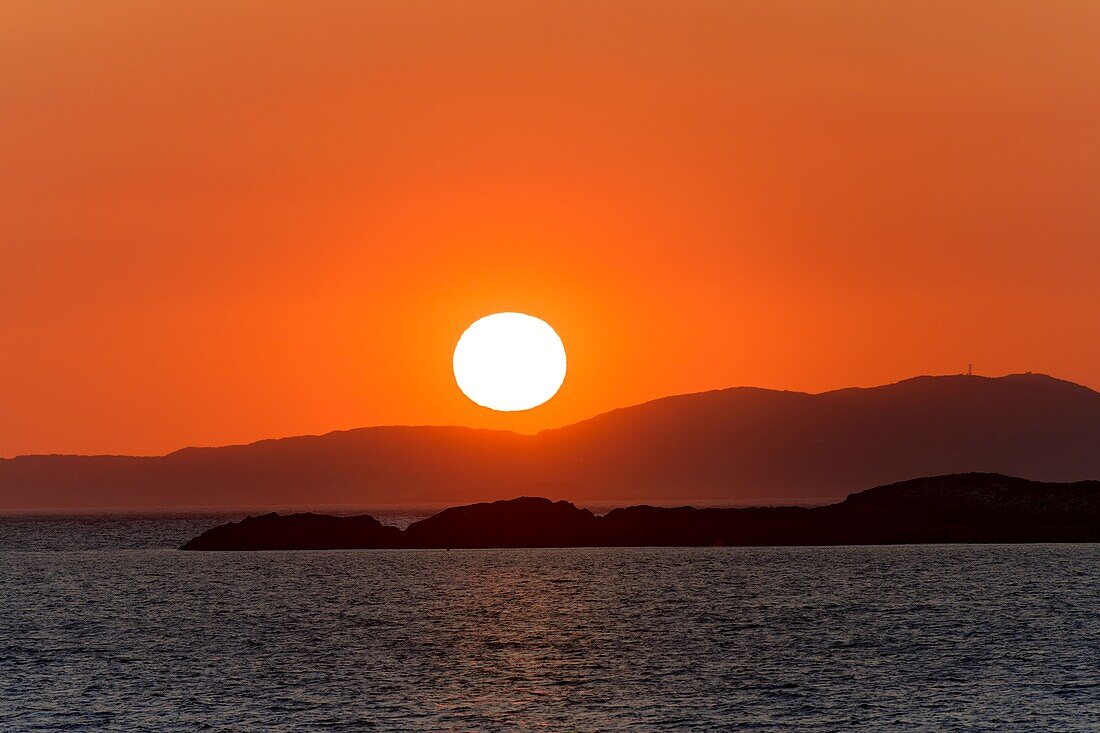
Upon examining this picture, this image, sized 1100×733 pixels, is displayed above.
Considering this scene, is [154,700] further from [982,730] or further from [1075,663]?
[1075,663]

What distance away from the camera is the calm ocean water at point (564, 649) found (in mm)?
64625

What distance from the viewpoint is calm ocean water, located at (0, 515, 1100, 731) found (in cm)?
6462

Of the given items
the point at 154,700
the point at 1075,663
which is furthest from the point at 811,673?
the point at 154,700

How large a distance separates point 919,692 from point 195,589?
3275 inches

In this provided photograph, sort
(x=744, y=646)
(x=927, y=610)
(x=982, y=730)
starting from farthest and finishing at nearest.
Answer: (x=927, y=610)
(x=744, y=646)
(x=982, y=730)

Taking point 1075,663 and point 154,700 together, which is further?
point 1075,663

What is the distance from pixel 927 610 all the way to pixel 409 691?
4972 centimetres

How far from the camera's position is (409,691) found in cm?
7169

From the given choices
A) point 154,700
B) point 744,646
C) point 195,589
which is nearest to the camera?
point 154,700

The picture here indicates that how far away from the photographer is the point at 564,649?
8775 centimetres

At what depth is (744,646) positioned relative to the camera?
8769cm

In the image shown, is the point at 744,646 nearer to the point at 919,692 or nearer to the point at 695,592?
the point at 919,692

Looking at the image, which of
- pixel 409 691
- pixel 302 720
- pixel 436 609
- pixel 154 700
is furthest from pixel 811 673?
pixel 436 609

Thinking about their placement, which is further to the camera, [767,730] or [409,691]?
[409,691]
